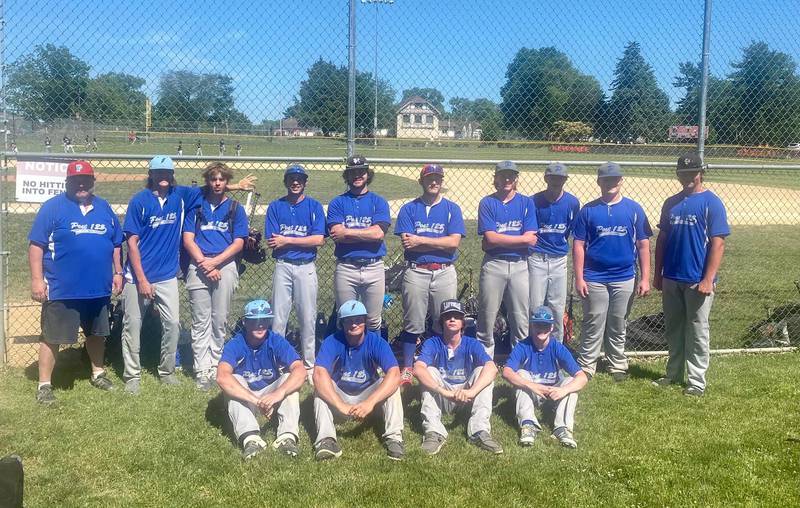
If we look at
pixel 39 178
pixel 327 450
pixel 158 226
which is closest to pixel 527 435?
pixel 327 450

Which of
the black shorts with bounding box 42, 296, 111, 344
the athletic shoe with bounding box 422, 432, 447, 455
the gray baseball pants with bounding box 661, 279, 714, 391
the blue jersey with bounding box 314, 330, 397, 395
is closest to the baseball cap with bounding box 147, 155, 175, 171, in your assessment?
the black shorts with bounding box 42, 296, 111, 344

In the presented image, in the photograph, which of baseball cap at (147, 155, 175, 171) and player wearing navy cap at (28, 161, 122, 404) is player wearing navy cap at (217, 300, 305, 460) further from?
baseball cap at (147, 155, 175, 171)

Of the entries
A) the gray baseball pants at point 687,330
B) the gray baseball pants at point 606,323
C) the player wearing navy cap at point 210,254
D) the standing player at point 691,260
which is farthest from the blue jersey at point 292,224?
the gray baseball pants at point 687,330

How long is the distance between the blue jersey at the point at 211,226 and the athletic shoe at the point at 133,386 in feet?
4.00

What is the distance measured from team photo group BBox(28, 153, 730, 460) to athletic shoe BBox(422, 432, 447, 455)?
8 cm

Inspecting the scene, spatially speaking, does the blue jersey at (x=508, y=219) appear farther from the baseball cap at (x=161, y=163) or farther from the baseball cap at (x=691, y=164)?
the baseball cap at (x=161, y=163)

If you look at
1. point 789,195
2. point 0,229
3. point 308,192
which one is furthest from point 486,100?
point 789,195

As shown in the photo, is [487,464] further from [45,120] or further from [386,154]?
[45,120]

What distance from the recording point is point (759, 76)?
24.5ft

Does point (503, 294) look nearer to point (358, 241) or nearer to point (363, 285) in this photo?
point (363, 285)

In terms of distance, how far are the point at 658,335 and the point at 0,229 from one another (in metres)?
6.49

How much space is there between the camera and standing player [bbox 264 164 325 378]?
5801 mm

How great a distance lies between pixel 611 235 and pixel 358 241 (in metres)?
2.26

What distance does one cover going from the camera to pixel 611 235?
612cm
